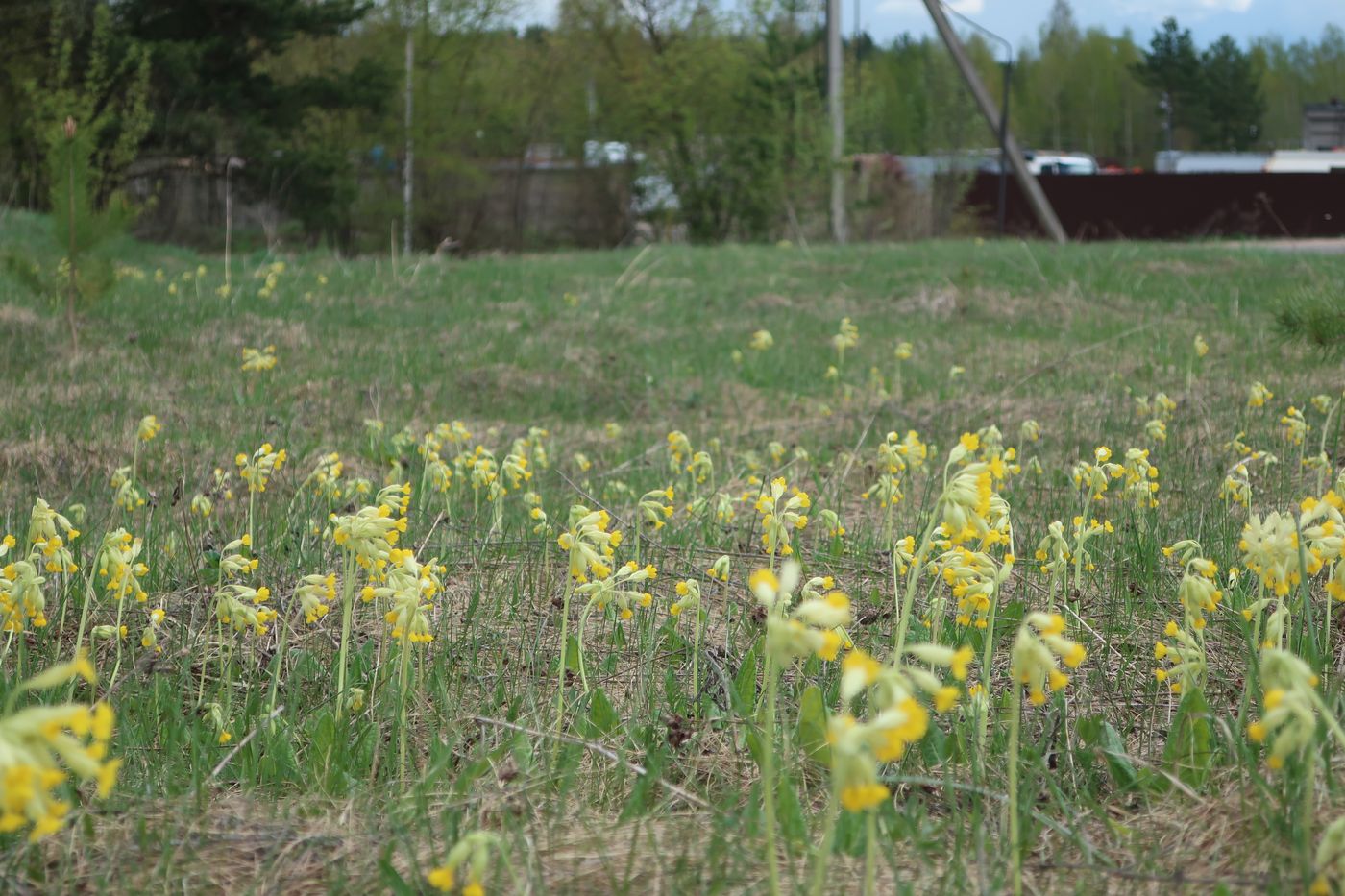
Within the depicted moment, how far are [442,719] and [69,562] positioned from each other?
3.14ft

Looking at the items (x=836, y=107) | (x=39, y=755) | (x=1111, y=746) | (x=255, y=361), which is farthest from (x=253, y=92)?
(x=39, y=755)

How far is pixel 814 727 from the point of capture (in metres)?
2.61

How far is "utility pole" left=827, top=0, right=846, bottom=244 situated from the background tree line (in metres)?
0.51

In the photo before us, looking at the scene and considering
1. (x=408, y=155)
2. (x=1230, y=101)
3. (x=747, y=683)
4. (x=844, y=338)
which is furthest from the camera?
(x=1230, y=101)

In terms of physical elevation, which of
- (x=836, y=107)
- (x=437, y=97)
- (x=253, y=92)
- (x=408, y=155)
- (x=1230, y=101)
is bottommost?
(x=408, y=155)

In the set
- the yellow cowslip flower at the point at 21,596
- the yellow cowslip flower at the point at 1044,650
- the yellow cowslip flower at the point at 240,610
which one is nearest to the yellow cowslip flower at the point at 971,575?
the yellow cowslip flower at the point at 1044,650

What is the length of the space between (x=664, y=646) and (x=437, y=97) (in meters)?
27.2

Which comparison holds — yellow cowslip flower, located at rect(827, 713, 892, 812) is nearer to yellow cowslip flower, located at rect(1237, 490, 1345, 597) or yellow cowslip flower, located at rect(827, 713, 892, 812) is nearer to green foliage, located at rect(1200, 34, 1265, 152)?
yellow cowslip flower, located at rect(1237, 490, 1345, 597)

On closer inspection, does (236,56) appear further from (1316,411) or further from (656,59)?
(1316,411)

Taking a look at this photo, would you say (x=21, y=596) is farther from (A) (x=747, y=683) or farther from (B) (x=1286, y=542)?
(B) (x=1286, y=542)

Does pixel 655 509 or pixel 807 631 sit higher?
pixel 807 631

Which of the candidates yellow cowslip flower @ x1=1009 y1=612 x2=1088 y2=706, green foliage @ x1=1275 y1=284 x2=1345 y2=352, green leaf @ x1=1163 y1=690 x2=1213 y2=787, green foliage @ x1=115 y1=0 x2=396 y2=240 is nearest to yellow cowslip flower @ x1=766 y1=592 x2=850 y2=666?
yellow cowslip flower @ x1=1009 y1=612 x2=1088 y2=706

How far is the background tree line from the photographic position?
20031 millimetres

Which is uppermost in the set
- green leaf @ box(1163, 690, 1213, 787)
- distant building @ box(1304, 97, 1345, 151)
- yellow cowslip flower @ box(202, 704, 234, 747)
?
distant building @ box(1304, 97, 1345, 151)
